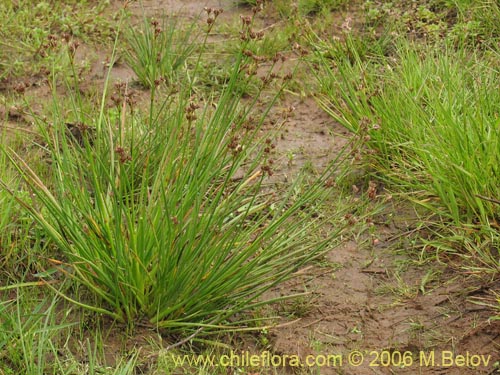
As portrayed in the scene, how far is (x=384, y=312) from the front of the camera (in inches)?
114

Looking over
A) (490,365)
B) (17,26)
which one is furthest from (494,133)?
(17,26)

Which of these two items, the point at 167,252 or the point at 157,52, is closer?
the point at 167,252

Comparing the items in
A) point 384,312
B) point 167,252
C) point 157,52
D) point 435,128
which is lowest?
point 157,52

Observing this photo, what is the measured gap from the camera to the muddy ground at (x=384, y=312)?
8.79 ft

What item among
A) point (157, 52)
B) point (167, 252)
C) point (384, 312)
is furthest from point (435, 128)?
→ point (157, 52)

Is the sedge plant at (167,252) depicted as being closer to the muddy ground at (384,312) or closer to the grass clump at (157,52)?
the muddy ground at (384,312)

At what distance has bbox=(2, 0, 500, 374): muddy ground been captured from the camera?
268 cm

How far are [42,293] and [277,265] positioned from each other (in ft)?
3.11

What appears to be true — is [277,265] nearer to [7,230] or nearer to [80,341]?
[80,341]

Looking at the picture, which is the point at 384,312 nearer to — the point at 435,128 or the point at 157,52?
the point at 435,128

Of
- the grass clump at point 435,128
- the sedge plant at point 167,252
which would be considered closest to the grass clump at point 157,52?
the grass clump at point 435,128

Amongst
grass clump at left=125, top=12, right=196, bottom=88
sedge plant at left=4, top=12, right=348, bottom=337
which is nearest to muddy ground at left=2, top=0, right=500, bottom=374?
sedge plant at left=4, top=12, right=348, bottom=337

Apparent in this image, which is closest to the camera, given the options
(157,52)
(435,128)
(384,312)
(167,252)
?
(167,252)

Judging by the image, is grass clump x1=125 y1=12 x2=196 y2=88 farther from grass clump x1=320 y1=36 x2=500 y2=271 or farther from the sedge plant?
the sedge plant
